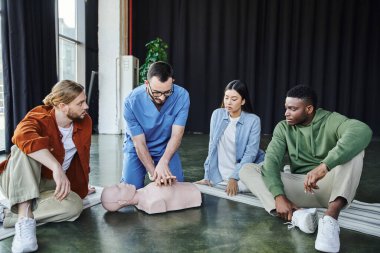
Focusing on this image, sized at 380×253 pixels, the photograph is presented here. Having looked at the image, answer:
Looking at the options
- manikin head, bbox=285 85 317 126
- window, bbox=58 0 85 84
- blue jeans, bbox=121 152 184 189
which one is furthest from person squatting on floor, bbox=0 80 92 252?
window, bbox=58 0 85 84

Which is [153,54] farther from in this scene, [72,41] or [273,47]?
[273,47]

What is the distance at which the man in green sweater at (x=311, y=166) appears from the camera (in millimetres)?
1644

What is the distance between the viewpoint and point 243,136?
257cm

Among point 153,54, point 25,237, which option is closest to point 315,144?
point 25,237

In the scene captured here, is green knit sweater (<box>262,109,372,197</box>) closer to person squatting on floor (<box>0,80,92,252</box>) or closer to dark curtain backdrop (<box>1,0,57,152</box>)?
person squatting on floor (<box>0,80,92,252</box>)

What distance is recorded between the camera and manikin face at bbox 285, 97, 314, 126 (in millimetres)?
1892

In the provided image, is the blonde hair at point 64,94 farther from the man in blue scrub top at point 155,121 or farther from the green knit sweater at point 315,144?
the green knit sweater at point 315,144

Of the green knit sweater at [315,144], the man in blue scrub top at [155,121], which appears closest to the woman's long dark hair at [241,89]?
the man in blue scrub top at [155,121]

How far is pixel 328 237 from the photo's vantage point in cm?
151

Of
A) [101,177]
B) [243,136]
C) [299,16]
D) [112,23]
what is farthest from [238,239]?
[299,16]

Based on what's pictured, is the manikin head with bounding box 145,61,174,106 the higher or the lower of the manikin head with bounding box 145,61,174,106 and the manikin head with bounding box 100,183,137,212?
the higher

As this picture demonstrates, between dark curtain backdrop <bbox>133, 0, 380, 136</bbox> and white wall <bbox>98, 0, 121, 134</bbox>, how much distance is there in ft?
2.63

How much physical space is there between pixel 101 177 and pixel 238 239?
154 cm

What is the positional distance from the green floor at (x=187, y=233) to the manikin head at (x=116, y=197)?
0.15 feet
